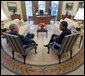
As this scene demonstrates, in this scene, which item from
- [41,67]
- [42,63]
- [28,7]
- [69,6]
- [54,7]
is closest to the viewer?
[41,67]

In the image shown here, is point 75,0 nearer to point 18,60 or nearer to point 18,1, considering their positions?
point 18,1

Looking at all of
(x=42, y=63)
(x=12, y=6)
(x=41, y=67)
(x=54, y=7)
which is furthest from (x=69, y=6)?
(x=41, y=67)

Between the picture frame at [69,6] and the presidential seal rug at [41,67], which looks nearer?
the presidential seal rug at [41,67]

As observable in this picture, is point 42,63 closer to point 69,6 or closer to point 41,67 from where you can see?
point 41,67

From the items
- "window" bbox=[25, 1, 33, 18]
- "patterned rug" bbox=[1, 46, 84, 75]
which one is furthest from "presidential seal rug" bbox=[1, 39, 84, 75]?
"window" bbox=[25, 1, 33, 18]

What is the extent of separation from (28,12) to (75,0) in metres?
4.04

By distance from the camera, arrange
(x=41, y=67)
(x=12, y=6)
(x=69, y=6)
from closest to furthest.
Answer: (x=41, y=67)
(x=12, y=6)
(x=69, y=6)

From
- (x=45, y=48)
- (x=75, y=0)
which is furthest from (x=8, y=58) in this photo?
(x=75, y=0)

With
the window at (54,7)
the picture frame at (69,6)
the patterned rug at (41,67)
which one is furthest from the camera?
the window at (54,7)

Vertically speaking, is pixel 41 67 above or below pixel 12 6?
below

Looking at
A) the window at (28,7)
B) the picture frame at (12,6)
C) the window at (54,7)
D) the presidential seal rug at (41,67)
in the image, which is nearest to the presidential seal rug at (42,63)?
the presidential seal rug at (41,67)

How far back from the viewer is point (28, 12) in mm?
8219

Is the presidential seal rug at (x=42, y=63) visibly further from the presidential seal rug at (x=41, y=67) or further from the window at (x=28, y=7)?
the window at (x=28, y=7)

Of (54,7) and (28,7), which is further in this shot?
(54,7)
